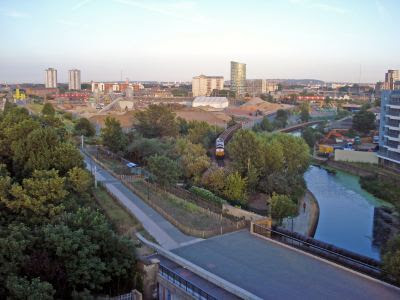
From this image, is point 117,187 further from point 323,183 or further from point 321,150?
point 321,150

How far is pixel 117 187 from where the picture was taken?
1698 cm

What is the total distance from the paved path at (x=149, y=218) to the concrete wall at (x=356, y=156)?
17396 millimetres

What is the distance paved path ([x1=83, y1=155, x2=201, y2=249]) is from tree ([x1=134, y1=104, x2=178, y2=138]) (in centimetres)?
1199

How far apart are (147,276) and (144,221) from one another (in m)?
3.96

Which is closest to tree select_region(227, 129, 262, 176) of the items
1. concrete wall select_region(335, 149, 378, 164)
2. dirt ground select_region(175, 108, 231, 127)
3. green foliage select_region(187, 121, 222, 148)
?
green foliage select_region(187, 121, 222, 148)

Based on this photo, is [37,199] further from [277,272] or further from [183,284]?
[277,272]

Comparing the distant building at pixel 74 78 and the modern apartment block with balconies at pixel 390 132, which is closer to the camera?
the modern apartment block with balconies at pixel 390 132

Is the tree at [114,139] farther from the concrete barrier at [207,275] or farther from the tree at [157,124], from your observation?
the concrete barrier at [207,275]

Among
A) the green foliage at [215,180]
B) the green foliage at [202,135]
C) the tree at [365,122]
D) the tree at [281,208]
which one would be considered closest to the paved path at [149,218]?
the green foliage at [215,180]

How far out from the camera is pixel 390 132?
27.0 m

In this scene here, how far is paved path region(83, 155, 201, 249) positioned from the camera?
11.3 m

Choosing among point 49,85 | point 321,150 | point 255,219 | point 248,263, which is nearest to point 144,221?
point 255,219

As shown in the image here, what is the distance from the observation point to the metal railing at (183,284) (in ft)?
26.0

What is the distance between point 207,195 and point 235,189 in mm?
1321
